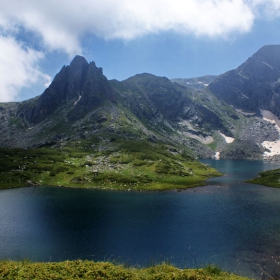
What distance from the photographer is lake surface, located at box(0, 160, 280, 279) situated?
161 ft

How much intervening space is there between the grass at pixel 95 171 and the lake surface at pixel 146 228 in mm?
23626

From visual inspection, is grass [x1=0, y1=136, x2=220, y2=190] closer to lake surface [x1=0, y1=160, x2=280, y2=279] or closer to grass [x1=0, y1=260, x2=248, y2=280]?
lake surface [x1=0, y1=160, x2=280, y2=279]

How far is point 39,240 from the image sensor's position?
57219 millimetres

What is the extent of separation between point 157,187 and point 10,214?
70.5 metres

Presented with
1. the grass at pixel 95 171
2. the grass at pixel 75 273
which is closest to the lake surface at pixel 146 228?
the grass at pixel 75 273

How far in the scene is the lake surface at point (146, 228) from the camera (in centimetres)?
4912

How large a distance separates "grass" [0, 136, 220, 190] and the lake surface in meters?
23.6

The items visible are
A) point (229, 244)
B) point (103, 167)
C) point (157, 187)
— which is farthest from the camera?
point (103, 167)

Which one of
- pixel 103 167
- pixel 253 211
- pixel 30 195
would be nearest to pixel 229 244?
pixel 253 211

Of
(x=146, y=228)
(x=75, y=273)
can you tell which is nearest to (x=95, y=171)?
(x=146, y=228)

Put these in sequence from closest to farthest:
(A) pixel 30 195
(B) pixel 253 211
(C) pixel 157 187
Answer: (B) pixel 253 211 → (A) pixel 30 195 → (C) pixel 157 187

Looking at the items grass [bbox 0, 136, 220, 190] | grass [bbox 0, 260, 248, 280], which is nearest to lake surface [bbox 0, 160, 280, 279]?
grass [bbox 0, 260, 248, 280]

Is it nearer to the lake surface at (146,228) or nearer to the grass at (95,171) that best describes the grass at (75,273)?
the lake surface at (146,228)

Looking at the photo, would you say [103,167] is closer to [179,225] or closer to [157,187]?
[157,187]
